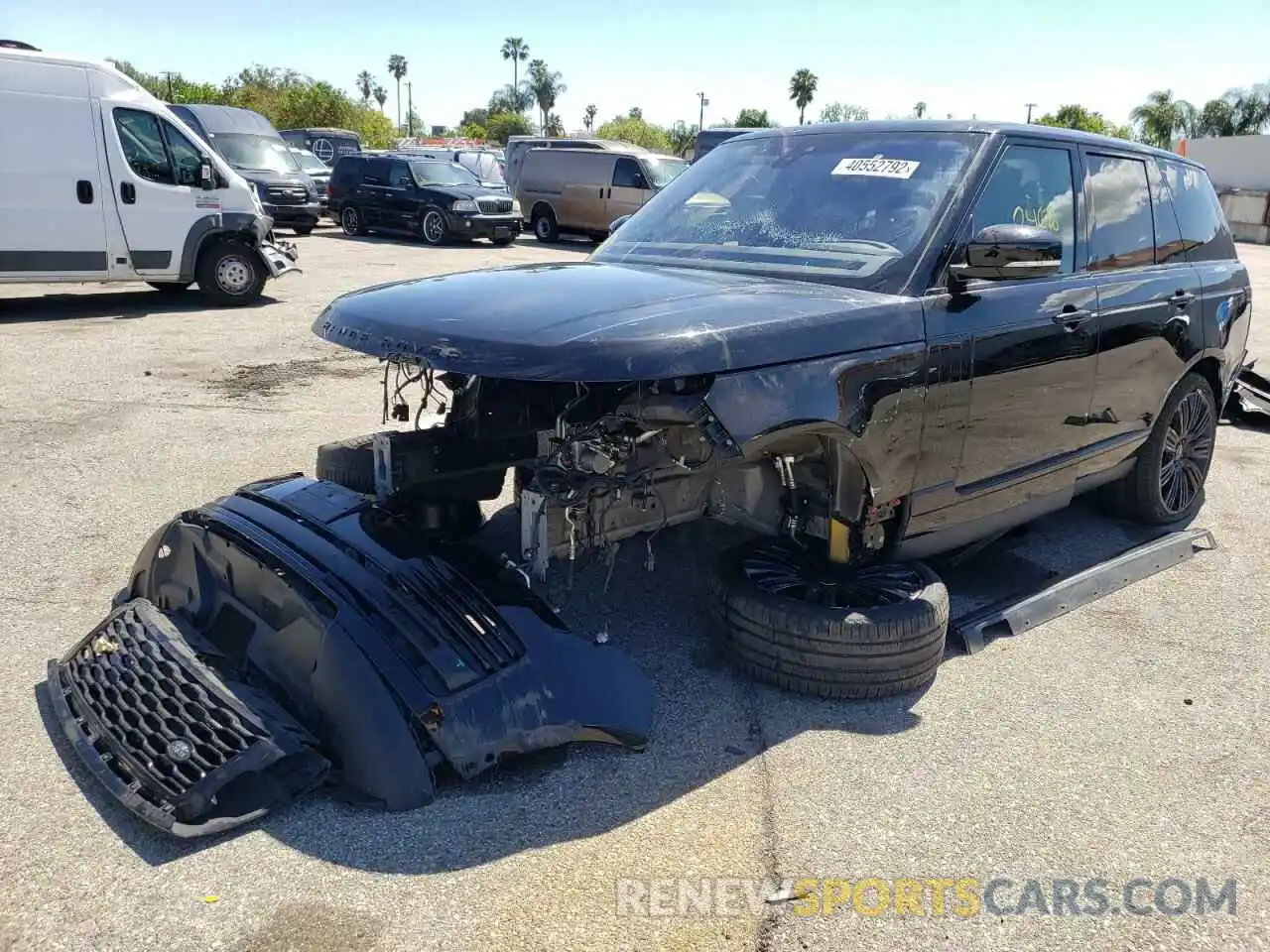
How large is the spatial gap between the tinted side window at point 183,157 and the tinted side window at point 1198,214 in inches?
393

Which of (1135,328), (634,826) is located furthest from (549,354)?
(1135,328)

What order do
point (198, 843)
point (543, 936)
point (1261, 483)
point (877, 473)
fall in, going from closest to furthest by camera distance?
point (543, 936), point (198, 843), point (877, 473), point (1261, 483)

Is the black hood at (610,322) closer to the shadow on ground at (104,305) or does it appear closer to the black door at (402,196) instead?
the shadow on ground at (104,305)

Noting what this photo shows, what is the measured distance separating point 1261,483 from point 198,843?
6476mm

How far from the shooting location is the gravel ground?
7.88 ft

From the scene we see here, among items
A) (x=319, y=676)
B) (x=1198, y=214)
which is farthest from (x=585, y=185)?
(x=319, y=676)

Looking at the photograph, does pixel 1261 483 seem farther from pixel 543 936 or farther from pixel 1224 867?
pixel 543 936

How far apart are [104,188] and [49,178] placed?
513 millimetres

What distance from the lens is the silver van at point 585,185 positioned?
20688mm

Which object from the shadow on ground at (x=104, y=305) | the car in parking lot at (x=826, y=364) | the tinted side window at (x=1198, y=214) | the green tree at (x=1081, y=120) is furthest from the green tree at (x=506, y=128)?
the car in parking lot at (x=826, y=364)

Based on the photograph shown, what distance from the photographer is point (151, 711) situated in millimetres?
2855

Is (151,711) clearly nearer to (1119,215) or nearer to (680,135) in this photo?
(1119,215)

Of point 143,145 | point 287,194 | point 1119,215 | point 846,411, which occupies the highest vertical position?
point 143,145

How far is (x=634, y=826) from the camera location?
2.78m
